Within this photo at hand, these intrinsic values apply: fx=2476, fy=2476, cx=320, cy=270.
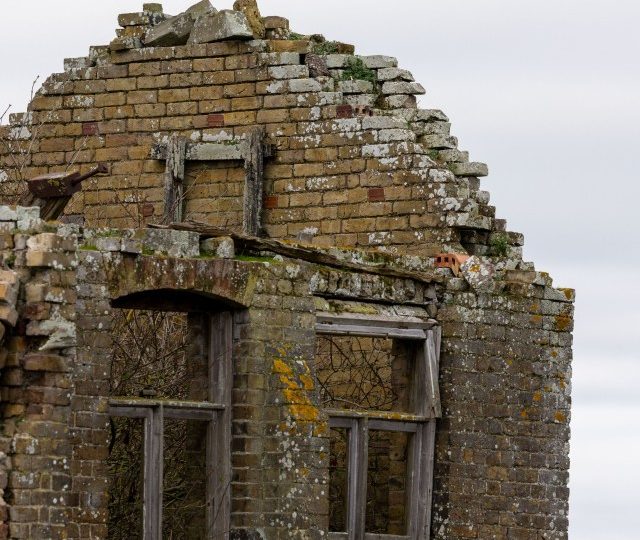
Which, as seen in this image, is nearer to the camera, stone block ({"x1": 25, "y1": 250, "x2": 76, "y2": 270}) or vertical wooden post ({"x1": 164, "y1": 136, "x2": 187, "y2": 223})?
stone block ({"x1": 25, "y1": 250, "x2": 76, "y2": 270})

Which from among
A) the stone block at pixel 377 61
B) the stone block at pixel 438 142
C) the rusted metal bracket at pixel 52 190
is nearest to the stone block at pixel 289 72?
the stone block at pixel 377 61

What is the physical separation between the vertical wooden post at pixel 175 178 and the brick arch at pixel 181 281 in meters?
4.14

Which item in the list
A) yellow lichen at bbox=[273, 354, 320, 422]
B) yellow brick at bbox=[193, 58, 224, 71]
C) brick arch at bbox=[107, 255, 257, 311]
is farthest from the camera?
yellow brick at bbox=[193, 58, 224, 71]

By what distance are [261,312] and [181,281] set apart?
35.7 inches

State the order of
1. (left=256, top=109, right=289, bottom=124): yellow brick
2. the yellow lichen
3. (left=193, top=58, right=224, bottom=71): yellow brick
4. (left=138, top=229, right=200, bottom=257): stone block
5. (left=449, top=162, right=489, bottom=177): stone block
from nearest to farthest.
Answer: (left=138, top=229, right=200, bottom=257): stone block → the yellow lichen → (left=449, top=162, right=489, bottom=177): stone block → (left=256, top=109, right=289, bottom=124): yellow brick → (left=193, top=58, right=224, bottom=71): yellow brick

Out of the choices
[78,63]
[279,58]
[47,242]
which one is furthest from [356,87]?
[47,242]

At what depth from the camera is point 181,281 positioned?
61.8 feet

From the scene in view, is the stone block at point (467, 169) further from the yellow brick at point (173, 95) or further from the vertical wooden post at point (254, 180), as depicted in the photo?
the yellow brick at point (173, 95)

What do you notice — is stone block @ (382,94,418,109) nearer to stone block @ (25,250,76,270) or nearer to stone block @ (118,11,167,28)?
stone block @ (118,11,167,28)

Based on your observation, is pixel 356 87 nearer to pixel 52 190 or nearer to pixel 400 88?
pixel 400 88

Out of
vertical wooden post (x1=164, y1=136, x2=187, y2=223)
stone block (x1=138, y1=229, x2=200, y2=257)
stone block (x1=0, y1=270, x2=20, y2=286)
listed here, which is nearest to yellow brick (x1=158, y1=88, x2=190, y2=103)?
vertical wooden post (x1=164, y1=136, x2=187, y2=223)

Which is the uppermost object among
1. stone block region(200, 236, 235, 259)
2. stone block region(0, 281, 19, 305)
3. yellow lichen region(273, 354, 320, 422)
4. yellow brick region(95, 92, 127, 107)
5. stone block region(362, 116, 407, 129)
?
yellow brick region(95, 92, 127, 107)

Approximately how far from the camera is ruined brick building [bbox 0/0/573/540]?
709 inches

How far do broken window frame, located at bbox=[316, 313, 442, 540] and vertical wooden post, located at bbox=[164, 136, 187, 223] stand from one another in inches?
133
